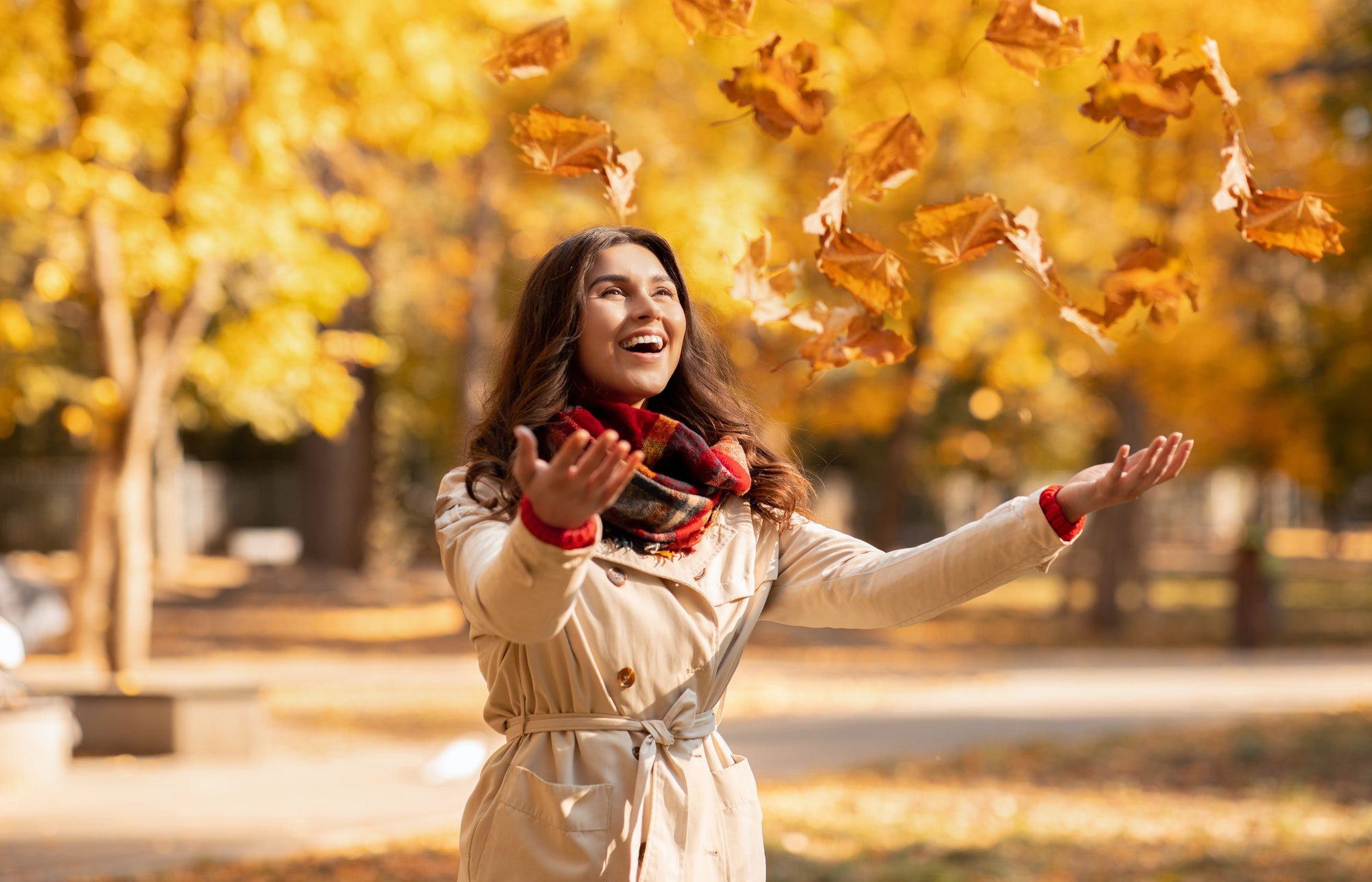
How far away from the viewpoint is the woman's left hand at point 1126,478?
239cm

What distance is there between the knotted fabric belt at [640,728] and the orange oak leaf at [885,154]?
1.01 meters

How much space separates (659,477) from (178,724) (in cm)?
726

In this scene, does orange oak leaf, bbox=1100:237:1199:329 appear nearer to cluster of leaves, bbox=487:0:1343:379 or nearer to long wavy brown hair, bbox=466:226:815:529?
cluster of leaves, bbox=487:0:1343:379

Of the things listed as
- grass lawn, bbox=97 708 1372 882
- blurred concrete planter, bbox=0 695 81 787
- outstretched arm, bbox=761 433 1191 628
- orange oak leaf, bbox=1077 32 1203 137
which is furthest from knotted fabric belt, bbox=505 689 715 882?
blurred concrete planter, bbox=0 695 81 787

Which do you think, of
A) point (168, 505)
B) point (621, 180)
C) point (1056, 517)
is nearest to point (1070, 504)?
point (1056, 517)

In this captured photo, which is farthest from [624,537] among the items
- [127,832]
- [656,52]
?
[656,52]

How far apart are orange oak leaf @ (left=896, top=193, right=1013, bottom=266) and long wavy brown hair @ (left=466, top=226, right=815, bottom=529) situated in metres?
0.43

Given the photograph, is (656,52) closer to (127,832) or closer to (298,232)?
(298,232)

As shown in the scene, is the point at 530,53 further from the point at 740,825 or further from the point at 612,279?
the point at 740,825

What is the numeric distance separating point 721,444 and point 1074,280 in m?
14.5

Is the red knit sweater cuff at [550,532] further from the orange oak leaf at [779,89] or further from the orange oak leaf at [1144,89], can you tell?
the orange oak leaf at [1144,89]

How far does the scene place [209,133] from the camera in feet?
29.2

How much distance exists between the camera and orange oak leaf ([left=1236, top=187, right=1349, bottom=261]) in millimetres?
2645

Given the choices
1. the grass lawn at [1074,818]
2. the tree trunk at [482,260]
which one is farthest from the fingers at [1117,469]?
the tree trunk at [482,260]
